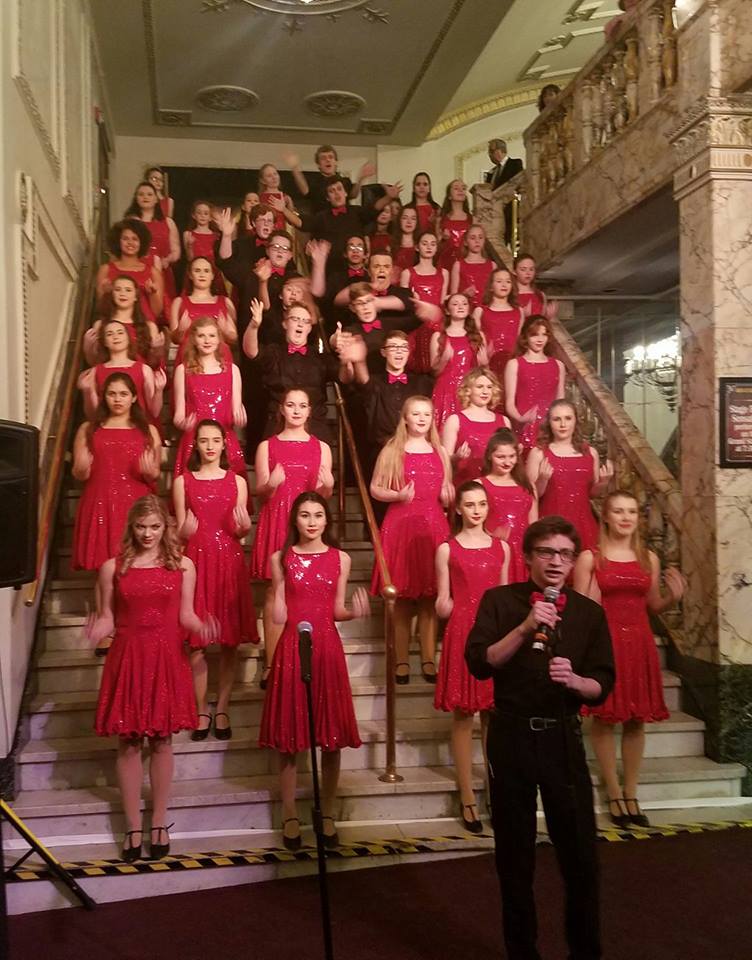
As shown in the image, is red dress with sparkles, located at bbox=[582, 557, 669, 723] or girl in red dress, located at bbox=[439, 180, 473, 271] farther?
girl in red dress, located at bbox=[439, 180, 473, 271]

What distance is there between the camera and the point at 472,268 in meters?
7.45

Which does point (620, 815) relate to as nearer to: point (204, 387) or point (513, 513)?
point (513, 513)

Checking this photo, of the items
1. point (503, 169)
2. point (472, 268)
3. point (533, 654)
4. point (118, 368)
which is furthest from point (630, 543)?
point (503, 169)

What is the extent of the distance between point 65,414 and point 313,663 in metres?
2.24

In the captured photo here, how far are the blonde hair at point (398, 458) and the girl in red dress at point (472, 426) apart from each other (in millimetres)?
275

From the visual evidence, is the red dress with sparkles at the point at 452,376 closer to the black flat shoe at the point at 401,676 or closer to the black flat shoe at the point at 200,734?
the black flat shoe at the point at 401,676

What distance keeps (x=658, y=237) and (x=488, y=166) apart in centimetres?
688

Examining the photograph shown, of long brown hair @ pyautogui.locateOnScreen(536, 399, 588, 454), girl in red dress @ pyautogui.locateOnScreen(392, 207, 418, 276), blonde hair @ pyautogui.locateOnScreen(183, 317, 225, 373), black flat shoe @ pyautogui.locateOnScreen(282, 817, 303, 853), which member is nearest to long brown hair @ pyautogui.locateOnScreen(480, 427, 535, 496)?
long brown hair @ pyautogui.locateOnScreen(536, 399, 588, 454)

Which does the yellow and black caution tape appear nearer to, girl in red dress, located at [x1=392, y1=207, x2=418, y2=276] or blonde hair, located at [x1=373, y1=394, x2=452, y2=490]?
blonde hair, located at [x1=373, y1=394, x2=452, y2=490]

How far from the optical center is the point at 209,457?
4.60 metres

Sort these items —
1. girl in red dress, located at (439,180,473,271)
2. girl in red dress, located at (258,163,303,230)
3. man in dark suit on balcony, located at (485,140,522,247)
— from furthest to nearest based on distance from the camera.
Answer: man in dark suit on balcony, located at (485,140,522,247)
girl in red dress, located at (439,180,473,271)
girl in red dress, located at (258,163,303,230)

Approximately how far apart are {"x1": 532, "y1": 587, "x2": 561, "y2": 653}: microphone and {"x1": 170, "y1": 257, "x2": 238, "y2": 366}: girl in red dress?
376cm

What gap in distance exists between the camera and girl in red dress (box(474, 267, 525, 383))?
21.6 ft

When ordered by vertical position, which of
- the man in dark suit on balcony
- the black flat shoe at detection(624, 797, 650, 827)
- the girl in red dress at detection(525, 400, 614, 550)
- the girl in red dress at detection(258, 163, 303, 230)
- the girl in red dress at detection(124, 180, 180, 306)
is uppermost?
the man in dark suit on balcony
